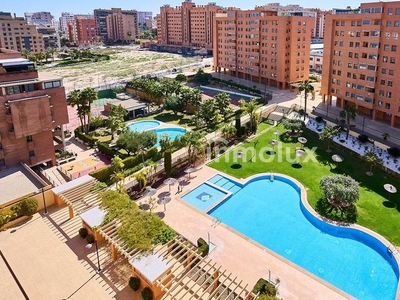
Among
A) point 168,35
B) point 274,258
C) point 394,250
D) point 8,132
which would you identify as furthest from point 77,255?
point 168,35

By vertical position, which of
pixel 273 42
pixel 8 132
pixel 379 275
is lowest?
pixel 379 275

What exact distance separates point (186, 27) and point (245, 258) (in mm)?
156892

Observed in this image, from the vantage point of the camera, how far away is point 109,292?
22.6 meters

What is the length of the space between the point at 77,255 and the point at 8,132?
18123 mm

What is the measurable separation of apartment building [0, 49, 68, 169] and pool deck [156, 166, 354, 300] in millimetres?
17048

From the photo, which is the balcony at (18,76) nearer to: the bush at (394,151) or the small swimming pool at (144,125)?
the small swimming pool at (144,125)

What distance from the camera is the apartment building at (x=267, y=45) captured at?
73.6 metres

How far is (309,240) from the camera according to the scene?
29656mm

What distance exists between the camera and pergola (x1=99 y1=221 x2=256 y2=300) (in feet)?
70.5

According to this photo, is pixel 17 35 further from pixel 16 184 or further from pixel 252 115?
pixel 16 184

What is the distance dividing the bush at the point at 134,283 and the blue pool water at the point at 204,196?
1270 centimetres

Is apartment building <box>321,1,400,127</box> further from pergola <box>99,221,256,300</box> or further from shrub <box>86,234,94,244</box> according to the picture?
shrub <box>86,234,94,244</box>

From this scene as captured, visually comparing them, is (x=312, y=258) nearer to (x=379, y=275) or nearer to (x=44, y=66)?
(x=379, y=275)

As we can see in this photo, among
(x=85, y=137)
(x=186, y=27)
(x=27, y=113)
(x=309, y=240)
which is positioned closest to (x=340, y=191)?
(x=309, y=240)
